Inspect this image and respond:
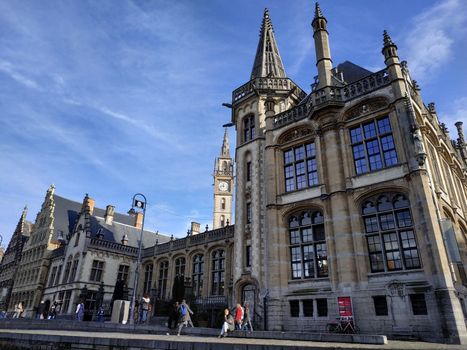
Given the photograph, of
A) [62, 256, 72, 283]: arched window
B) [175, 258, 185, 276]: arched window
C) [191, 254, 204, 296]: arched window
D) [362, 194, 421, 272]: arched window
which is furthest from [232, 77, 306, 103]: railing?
[62, 256, 72, 283]: arched window

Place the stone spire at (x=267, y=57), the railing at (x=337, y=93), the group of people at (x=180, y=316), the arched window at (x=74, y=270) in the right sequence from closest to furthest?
1. the group of people at (x=180, y=316)
2. the railing at (x=337, y=93)
3. the stone spire at (x=267, y=57)
4. the arched window at (x=74, y=270)

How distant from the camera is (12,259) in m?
49.5

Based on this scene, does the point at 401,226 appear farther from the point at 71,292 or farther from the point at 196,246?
the point at 71,292

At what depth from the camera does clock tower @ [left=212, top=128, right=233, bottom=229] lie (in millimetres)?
73375

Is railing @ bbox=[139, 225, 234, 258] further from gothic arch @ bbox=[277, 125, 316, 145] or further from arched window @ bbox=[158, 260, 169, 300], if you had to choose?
gothic arch @ bbox=[277, 125, 316, 145]

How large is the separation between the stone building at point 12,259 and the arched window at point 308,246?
135 ft

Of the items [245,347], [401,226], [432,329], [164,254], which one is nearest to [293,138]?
[401,226]

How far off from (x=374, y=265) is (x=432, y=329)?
3.54 metres

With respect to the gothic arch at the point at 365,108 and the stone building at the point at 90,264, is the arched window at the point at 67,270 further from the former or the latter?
the gothic arch at the point at 365,108

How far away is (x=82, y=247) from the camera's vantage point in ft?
117

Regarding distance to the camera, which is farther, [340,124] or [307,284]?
[340,124]

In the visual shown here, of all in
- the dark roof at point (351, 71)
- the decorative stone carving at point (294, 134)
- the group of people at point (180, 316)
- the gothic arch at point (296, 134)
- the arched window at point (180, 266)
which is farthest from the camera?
the arched window at point (180, 266)

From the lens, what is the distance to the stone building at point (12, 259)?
4672 centimetres

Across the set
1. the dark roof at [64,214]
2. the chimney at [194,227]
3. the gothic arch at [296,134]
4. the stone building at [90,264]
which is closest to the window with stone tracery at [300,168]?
the gothic arch at [296,134]
